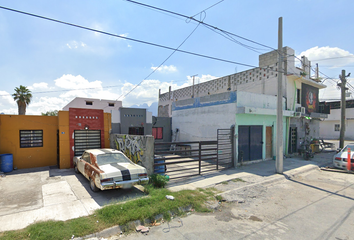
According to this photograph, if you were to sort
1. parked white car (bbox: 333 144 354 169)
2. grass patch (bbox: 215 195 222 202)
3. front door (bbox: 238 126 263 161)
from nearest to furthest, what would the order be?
grass patch (bbox: 215 195 222 202), parked white car (bbox: 333 144 354 169), front door (bbox: 238 126 263 161)

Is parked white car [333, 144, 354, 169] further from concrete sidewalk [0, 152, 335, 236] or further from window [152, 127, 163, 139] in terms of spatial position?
window [152, 127, 163, 139]

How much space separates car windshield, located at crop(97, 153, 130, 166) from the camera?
6.91 m

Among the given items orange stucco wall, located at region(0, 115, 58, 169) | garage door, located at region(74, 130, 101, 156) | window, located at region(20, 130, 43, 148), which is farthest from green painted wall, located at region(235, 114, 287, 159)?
window, located at region(20, 130, 43, 148)

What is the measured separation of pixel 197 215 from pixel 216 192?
1853 millimetres

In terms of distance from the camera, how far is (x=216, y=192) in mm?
6910

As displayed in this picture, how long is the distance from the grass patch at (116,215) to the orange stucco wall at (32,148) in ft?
25.1

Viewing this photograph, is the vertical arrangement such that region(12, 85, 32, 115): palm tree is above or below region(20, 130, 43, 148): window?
above

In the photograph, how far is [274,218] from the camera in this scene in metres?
5.07

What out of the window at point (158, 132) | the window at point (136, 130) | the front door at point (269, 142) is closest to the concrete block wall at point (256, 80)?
the front door at point (269, 142)

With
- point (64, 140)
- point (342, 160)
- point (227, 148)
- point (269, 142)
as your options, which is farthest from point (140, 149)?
point (342, 160)

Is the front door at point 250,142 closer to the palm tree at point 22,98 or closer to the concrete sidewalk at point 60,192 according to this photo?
the concrete sidewalk at point 60,192

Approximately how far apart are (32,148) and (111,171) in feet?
23.4

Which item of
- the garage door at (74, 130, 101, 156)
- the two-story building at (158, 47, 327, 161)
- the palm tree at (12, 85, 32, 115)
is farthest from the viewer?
the palm tree at (12, 85, 32, 115)

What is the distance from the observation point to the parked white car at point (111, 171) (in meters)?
5.92
